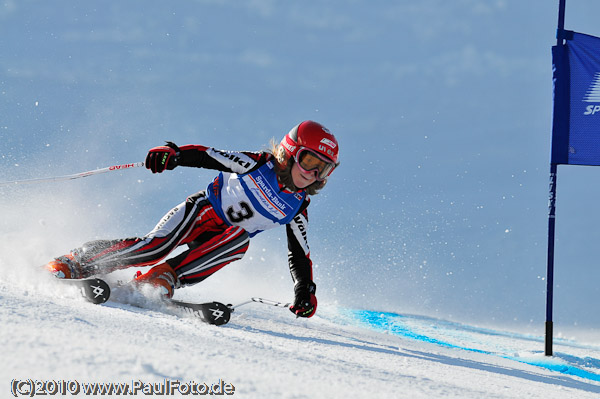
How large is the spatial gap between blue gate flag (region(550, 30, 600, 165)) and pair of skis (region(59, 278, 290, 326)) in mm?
4074

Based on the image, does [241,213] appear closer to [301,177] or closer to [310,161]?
[301,177]

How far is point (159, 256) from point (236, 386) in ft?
7.67

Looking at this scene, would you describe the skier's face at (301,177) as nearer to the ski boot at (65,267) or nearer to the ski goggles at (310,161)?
the ski goggles at (310,161)

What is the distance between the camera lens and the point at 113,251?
354 centimetres

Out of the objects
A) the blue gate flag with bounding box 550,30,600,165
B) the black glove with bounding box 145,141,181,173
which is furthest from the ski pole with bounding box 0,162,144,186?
the blue gate flag with bounding box 550,30,600,165

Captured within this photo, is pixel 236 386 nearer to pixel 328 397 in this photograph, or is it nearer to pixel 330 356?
pixel 328 397

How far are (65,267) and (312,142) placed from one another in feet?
5.85

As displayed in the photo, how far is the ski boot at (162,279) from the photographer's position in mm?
3425

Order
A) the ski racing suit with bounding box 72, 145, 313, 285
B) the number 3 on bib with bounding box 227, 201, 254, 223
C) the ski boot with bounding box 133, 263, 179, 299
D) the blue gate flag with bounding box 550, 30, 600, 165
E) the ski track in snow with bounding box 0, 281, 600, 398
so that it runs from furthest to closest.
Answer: the blue gate flag with bounding box 550, 30, 600, 165 → the number 3 on bib with bounding box 227, 201, 254, 223 → the ski racing suit with bounding box 72, 145, 313, 285 → the ski boot with bounding box 133, 263, 179, 299 → the ski track in snow with bounding box 0, 281, 600, 398

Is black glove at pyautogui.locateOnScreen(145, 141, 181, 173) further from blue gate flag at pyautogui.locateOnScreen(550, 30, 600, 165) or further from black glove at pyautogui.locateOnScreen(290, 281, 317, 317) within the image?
blue gate flag at pyautogui.locateOnScreen(550, 30, 600, 165)

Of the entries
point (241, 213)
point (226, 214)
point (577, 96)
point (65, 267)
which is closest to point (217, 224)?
point (226, 214)

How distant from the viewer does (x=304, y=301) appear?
369 centimetres

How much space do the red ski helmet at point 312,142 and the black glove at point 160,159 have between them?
2.52 ft

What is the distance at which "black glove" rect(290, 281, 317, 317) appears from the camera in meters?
3.66
